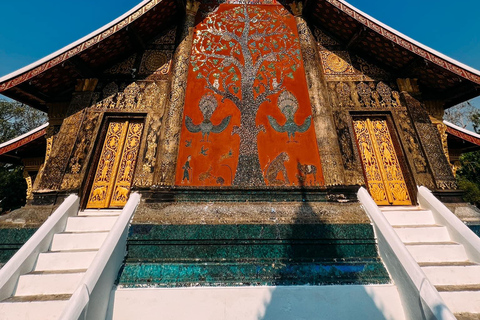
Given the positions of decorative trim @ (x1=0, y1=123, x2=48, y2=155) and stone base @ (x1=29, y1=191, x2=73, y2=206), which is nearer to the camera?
stone base @ (x1=29, y1=191, x2=73, y2=206)

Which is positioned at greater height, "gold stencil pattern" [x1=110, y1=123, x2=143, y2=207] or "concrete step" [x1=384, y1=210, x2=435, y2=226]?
"gold stencil pattern" [x1=110, y1=123, x2=143, y2=207]

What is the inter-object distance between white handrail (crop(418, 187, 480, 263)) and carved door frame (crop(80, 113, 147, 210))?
593 centimetres

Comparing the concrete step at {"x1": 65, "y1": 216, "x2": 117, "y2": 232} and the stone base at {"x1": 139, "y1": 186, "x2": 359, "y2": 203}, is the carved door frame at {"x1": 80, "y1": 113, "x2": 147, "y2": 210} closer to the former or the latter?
the concrete step at {"x1": 65, "y1": 216, "x2": 117, "y2": 232}

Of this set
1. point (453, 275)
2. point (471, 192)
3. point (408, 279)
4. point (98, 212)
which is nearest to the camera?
point (408, 279)

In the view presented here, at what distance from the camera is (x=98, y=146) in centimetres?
484

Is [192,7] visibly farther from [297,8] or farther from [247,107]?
[247,107]

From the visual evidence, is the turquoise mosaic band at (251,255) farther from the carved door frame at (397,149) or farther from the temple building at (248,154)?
the carved door frame at (397,149)

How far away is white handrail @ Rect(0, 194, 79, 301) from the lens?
287 centimetres

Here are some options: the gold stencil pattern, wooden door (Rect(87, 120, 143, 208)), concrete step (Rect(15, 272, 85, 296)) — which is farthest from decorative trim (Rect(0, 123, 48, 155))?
concrete step (Rect(15, 272, 85, 296))

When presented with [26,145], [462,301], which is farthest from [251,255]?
[26,145]

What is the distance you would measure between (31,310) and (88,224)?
4.73 ft

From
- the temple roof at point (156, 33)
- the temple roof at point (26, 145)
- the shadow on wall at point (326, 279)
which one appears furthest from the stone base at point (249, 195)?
the temple roof at point (26, 145)

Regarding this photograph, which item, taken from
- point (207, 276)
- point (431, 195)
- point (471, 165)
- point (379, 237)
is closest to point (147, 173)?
point (207, 276)

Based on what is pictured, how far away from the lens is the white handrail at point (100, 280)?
2.38 metres
